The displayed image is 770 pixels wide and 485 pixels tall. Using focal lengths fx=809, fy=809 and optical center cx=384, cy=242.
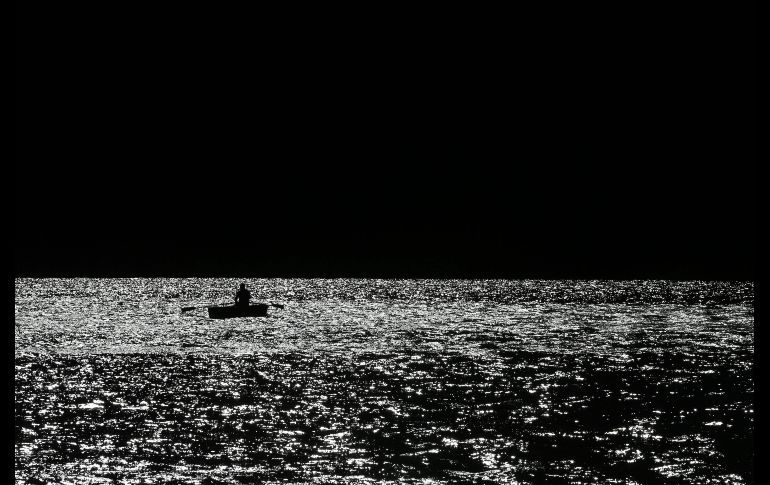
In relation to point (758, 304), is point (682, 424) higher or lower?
lower

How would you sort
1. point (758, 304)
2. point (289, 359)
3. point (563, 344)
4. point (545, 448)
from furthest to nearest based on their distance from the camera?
point (563, 344) < point (289, 359) < point (545, 448) < point (758, 304)

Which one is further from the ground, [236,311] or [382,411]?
[382,411]

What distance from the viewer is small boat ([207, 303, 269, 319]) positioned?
107375mm

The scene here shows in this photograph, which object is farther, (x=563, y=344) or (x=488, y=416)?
(x=563, y=344)

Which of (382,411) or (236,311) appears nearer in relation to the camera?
(382,411)

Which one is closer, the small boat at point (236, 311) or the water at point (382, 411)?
the water at point (382, 411)

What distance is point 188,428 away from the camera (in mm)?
34969

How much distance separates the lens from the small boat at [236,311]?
107375 millimetres

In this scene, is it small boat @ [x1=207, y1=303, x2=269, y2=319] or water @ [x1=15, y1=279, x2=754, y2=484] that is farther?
small boat @ [x1=207, y1=303, x2=269, y2=319]

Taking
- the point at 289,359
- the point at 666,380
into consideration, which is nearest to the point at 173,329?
the point at 289,359

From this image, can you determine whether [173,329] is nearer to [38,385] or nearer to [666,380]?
[38,385]

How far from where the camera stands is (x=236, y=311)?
107 meters

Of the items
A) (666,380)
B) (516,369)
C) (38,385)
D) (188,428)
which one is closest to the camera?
(188,428)

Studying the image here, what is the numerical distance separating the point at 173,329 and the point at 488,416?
7605 cm
